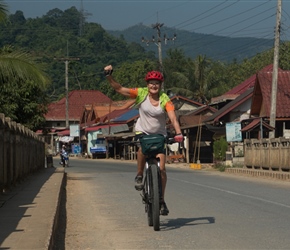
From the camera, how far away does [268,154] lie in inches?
1187

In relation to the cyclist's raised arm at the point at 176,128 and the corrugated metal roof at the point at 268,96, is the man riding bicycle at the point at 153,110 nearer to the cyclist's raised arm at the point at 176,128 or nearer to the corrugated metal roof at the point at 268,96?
the cyclist's raised arm at the point at 176,128

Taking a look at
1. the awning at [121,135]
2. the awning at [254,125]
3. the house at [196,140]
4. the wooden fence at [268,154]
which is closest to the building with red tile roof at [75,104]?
the awning at [121,135]

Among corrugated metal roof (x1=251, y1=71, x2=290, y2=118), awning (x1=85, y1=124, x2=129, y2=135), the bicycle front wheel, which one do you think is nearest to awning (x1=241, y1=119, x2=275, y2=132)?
corrugated metal roof (x1=251, y1=71, x2=290, y2=118)

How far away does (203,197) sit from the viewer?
16.5 metres

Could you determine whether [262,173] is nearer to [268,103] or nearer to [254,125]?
[254,125]

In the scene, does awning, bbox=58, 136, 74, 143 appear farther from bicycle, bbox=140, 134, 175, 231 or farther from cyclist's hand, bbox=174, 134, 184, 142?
cyclist's hand, bbox=174, 134, 184, 142

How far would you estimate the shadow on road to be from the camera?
10.9 m

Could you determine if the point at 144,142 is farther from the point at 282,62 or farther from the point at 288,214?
the point at 282,62

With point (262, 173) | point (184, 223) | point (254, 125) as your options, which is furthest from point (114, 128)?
point (184, 223)

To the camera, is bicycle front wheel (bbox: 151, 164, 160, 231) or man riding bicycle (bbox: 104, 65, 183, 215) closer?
bicycle front wheel (bbox: 151, 164, 160, 231)

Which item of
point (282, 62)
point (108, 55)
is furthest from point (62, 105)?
point (108, 55)

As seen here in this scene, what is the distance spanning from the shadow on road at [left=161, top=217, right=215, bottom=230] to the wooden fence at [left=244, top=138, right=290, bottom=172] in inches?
638

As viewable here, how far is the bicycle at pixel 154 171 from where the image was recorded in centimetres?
Result: 1011

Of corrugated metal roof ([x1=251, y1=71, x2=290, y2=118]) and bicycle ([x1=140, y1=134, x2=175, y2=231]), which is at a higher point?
corrugated metal roof ([x1=251, y1=71, x2=290, y2=118])
